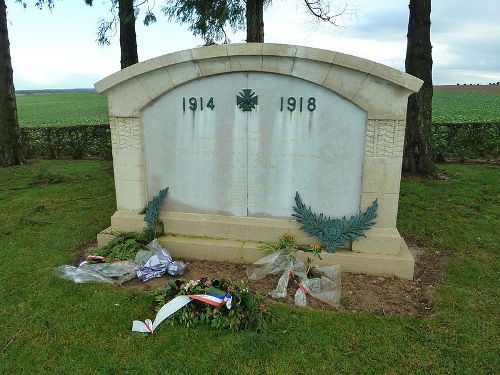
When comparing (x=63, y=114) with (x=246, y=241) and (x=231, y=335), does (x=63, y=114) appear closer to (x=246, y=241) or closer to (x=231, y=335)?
(x=246, y=241)

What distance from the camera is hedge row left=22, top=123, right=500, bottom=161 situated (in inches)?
469

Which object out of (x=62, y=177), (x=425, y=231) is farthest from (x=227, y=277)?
(x=62, y=177)

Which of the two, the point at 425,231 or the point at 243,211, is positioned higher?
the point at 243,211

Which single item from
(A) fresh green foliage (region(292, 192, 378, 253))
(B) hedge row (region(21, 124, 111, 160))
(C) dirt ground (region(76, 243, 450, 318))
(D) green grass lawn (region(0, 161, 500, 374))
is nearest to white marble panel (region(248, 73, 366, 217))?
(A) fresh green foliage (region(292, 192, 378, 253))

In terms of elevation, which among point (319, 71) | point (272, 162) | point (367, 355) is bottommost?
point (367, 355)

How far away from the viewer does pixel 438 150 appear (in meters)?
12.1

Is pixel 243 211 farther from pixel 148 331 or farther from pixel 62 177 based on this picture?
pixel 62 177

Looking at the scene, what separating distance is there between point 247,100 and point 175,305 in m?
2.50

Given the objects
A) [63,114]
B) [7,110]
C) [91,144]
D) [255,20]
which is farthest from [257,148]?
[63,114]

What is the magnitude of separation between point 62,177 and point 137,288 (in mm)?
6726

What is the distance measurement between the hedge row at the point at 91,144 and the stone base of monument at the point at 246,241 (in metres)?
8.24

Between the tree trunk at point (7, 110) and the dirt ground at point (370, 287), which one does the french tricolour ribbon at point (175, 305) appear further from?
the tree trunk at point (7, 110)

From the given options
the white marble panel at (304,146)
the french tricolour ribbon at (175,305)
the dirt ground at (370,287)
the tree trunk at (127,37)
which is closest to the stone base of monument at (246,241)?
the dirt ground at (370,287)

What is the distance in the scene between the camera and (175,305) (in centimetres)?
367
